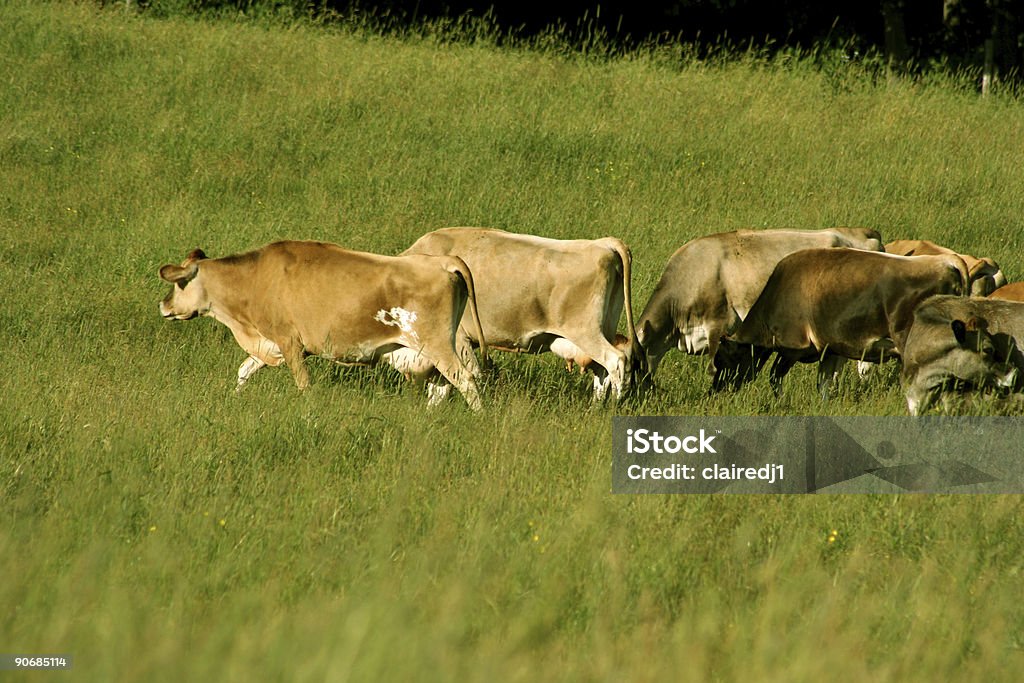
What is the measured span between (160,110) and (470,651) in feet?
46.2

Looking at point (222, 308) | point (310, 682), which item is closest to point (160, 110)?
point (222, 308)

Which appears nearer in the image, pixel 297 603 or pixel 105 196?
pixel 297 603

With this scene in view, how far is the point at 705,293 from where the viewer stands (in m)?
10.9

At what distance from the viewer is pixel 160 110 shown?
57.6 ft

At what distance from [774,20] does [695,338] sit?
1758cm

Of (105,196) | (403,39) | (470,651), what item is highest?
(470,651)

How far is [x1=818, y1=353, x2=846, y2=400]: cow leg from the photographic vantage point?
32.5 feet

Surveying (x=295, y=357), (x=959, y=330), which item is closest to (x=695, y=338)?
(x=959, y=330)

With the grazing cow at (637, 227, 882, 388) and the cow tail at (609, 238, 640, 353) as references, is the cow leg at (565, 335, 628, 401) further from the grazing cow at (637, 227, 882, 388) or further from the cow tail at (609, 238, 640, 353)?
the grazing cow at (637, 227, 882, 388)

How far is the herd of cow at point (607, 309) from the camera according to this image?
339 inches

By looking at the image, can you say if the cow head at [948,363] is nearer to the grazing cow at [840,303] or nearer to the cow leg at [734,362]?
the grazing cow at [840,303]

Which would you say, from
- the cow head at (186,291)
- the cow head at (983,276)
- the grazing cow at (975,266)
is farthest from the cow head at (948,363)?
the cow head at (186,291)

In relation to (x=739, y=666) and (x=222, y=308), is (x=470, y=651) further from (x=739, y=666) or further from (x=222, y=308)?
(x=222, y=308)

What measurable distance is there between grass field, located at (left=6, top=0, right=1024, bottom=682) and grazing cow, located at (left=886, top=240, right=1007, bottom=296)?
4.87 feet
